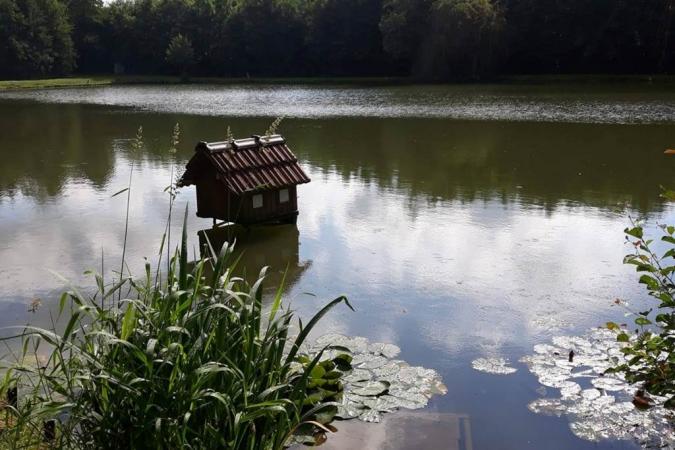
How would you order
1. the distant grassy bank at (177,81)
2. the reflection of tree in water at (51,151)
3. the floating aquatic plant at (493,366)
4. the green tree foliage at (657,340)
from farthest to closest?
the distant grassy bank at (177,81), the reflection of tree in water at (51,151), the floating aquatic plant at (493,366), the green tree foliage at (657,340)

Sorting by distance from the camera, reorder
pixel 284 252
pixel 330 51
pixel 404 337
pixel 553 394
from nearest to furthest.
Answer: pixel 553 394, pixel 404 337, pixel 284 252, pixel 330 51

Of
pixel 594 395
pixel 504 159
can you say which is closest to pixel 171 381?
pixel 594 395

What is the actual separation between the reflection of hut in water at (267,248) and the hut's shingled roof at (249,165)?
0.58 m

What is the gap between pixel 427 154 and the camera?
46.0ft

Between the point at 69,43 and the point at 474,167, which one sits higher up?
the point at 69,43

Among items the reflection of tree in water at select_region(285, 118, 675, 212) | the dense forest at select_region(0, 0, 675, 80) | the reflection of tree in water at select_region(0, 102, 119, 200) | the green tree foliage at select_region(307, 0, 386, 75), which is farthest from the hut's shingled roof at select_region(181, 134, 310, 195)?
the green tree foliage at select_region(307, 0, 386, 75)

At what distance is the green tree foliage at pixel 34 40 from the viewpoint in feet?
196

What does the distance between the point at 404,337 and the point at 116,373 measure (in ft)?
8.77

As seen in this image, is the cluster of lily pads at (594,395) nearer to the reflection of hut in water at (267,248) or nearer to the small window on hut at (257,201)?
the reflection of hut in water at (267,248)

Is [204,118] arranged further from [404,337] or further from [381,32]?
[381,32]

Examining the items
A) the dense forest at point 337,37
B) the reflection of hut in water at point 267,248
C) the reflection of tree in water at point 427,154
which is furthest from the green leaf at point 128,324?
the dense forest at point 337,37

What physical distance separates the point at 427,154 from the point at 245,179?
23.1ft

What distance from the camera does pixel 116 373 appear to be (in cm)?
304

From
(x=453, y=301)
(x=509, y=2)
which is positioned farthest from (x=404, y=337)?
(x=509, y=2)
